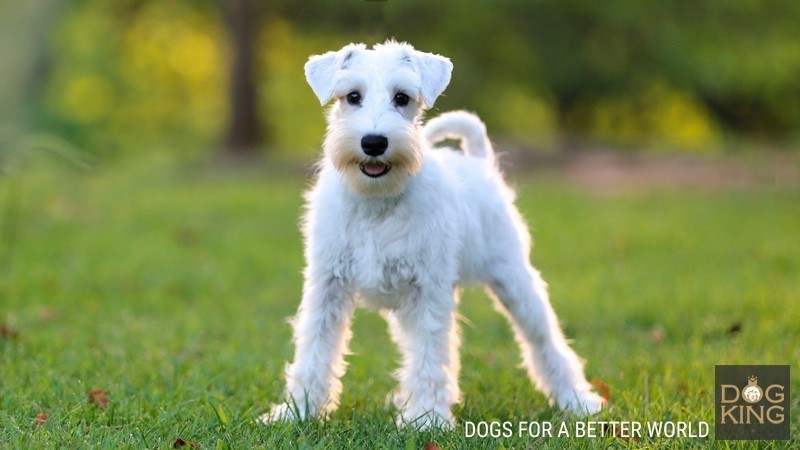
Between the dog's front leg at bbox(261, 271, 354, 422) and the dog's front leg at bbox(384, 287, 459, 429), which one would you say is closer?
→ the dog's front leg at bbox(384, 287, 459, 429)

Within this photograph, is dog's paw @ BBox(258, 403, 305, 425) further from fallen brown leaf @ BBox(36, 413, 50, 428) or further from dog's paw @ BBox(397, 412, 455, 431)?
fallen brown leaf @ BBox(36, 413, 50, 428)

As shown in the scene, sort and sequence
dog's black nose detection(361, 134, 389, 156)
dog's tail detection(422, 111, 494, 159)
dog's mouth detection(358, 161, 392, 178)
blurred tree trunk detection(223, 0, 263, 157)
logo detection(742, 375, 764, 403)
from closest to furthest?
dog's black nose detection(361, 134, 389, 156) < dog's mouth detection(358, 161, 392, 178) < logo detection(742, 375, 764, 403) < dog's tail detection(422, 111, 494, 159) < blurred tree trunk detection(223, 0, 263, 157)

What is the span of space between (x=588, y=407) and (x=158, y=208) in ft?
29.2

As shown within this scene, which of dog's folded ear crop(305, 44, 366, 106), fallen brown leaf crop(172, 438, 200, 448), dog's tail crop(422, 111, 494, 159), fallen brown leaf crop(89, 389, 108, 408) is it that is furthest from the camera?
dog's tail crop(422, 111, 494, 159)

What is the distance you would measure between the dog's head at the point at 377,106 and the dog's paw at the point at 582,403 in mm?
1671

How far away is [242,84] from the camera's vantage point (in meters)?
19.4

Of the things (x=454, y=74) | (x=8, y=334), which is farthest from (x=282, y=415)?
(x=454, y=74)

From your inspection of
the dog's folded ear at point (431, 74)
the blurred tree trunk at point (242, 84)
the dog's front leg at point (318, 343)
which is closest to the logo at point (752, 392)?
the dog's front leg at point (318, 343)

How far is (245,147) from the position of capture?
19.8 metres

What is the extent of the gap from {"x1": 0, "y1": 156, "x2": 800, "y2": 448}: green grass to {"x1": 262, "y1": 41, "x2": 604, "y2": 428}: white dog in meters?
0.28

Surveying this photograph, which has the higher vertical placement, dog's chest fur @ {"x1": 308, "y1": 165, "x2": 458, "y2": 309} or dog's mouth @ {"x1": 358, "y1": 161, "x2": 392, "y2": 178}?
dog's mouth @ {"x1": 358, "y1": 161, "x2": 392, "y2": 178}

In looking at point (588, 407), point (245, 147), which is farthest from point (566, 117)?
point (588, 407)

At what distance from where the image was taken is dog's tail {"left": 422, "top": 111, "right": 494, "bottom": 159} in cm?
591

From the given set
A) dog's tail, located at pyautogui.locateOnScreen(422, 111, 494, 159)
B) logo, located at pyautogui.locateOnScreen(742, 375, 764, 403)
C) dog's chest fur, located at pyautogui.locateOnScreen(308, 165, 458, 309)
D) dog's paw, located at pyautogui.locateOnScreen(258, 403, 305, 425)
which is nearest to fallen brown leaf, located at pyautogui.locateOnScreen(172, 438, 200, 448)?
dog's paw, located at pyautogui.locateOnScreen(258, 403, 305, 425)
